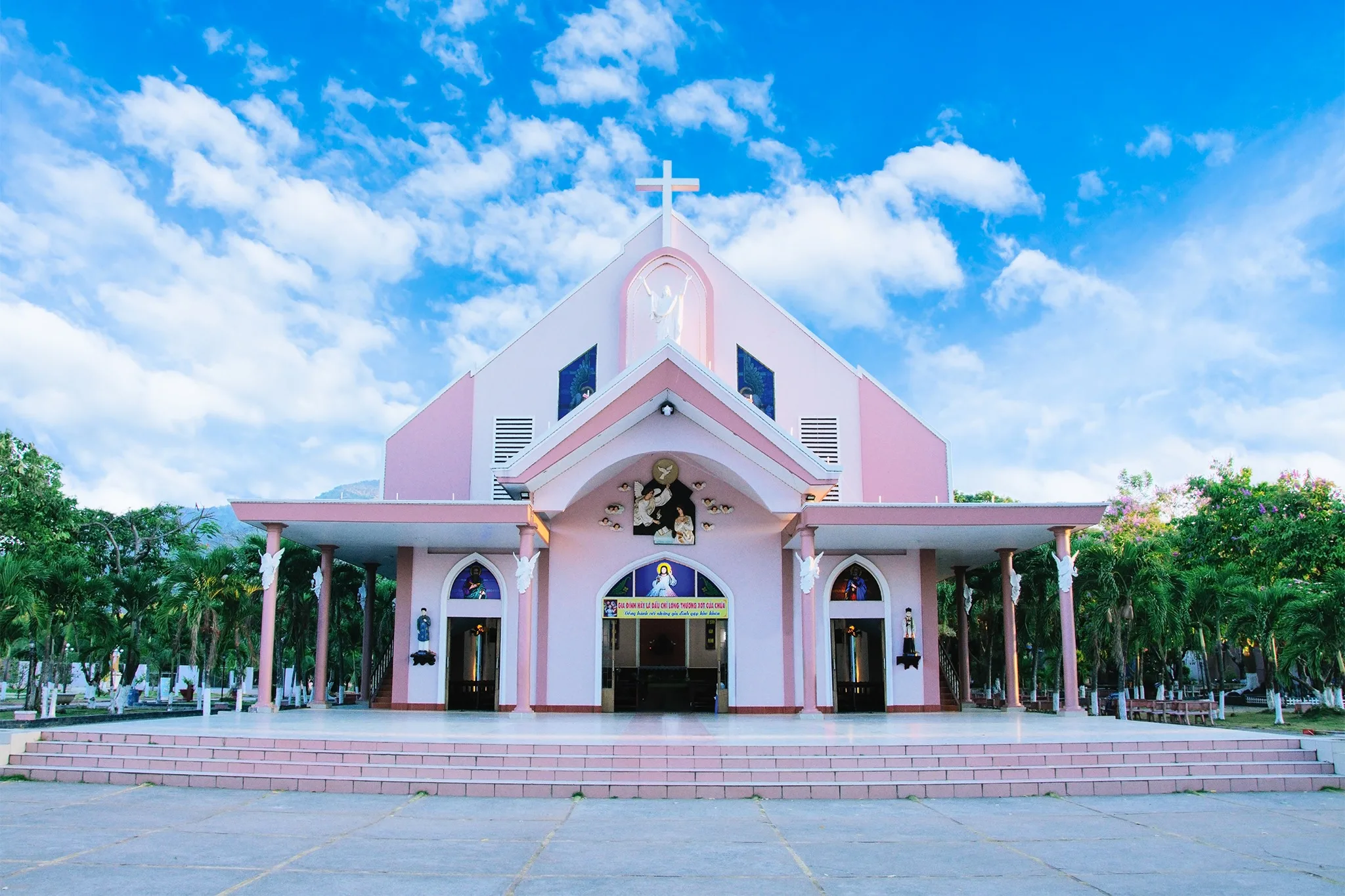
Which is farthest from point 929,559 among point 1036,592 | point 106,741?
point 106,741

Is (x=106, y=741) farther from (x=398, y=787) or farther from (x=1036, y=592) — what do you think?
(x=1036, y=592)

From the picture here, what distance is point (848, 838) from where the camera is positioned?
30.0 ft

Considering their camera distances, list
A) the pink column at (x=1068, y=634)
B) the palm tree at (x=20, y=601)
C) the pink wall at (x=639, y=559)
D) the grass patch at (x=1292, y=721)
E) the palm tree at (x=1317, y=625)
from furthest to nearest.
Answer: the palm tree at (x=1317, y=625) < the pink wall at (x=639, y=559) < the palm tree at (x=20, y=601) < the grass patch at (x=1292, y=721) < the pink column at (x=1068, y=634)

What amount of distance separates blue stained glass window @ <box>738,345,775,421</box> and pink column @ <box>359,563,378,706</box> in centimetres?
972

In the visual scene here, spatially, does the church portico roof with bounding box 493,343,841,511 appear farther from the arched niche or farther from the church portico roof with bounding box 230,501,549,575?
the arched niche

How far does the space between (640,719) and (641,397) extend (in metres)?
5.84

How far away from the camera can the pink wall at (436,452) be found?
23094mm

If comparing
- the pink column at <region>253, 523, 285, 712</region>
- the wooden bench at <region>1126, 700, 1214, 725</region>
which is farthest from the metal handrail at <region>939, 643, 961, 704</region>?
the pink column at <region>253, 523, 285, 712</region>

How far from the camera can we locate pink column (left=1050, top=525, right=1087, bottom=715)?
Answer: 19156 millimetres

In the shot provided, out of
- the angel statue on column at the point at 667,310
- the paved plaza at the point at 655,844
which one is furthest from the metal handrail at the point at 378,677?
the paved plaza at the point at 655,844

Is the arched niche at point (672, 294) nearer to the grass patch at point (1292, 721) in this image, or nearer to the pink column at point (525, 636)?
the pink column at point (525, 636)

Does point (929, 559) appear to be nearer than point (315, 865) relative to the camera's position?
No

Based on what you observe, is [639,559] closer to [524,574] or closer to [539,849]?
[524,574]

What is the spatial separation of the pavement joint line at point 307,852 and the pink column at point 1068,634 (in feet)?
41.9
